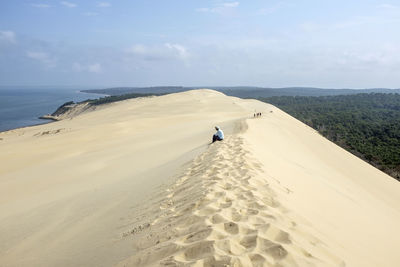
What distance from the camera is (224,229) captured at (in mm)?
3596

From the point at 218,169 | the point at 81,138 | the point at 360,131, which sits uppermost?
the point at 218,169

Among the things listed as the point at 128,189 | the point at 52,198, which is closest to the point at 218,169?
the point at 128,189

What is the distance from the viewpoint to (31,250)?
14.9ft

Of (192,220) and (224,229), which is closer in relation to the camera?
(224,229)

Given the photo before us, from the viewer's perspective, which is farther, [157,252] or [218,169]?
[218,169]

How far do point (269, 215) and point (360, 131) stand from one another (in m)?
47.5

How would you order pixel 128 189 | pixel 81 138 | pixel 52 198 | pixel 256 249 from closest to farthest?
pixel 256 249
pixel 128 189
pixel 52 198
pixel 81 138

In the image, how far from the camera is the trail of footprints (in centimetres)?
301

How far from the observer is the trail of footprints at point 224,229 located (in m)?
3.01

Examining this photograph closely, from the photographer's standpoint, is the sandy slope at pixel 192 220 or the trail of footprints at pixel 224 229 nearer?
the trail of footprints at pixel 224 229

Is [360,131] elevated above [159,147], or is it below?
below

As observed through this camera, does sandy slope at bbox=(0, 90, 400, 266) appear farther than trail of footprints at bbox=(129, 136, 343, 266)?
Yes

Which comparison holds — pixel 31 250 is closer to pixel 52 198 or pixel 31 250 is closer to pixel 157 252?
pixel 157 252

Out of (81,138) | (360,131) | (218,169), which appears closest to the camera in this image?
(218,169)
